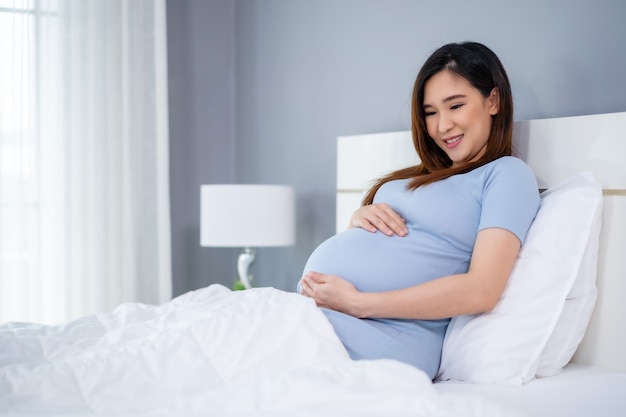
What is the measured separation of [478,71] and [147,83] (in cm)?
207

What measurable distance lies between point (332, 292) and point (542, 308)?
50cm

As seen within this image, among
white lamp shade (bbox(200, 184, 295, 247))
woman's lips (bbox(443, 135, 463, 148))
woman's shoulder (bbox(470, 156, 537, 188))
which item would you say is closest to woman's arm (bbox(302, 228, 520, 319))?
A: woman's shoulder (bbox(470, 156, 537, 188))

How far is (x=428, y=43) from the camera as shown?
2619 millimetres

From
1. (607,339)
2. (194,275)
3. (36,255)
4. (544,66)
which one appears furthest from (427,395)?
(194,275)

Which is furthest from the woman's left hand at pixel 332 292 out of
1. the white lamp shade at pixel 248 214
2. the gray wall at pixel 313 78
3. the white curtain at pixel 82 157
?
the white curtain at pixel 82 157

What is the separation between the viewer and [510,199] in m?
1.69

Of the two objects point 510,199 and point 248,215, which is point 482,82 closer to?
point 510,199

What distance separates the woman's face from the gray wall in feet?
0.99

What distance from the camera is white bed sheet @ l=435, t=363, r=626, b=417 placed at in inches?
54.5

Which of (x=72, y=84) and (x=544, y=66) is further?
(x=72, y=84)

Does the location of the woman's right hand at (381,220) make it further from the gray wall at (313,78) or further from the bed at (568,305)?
the gray wall at (313,78)

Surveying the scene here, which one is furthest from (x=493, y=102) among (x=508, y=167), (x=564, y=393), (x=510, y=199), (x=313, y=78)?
(x=313, y=78)

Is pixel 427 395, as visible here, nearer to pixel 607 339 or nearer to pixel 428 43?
pixel 607 339

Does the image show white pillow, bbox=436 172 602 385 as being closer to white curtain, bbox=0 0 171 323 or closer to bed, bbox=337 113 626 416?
bed, bbox=337 113 626 416
